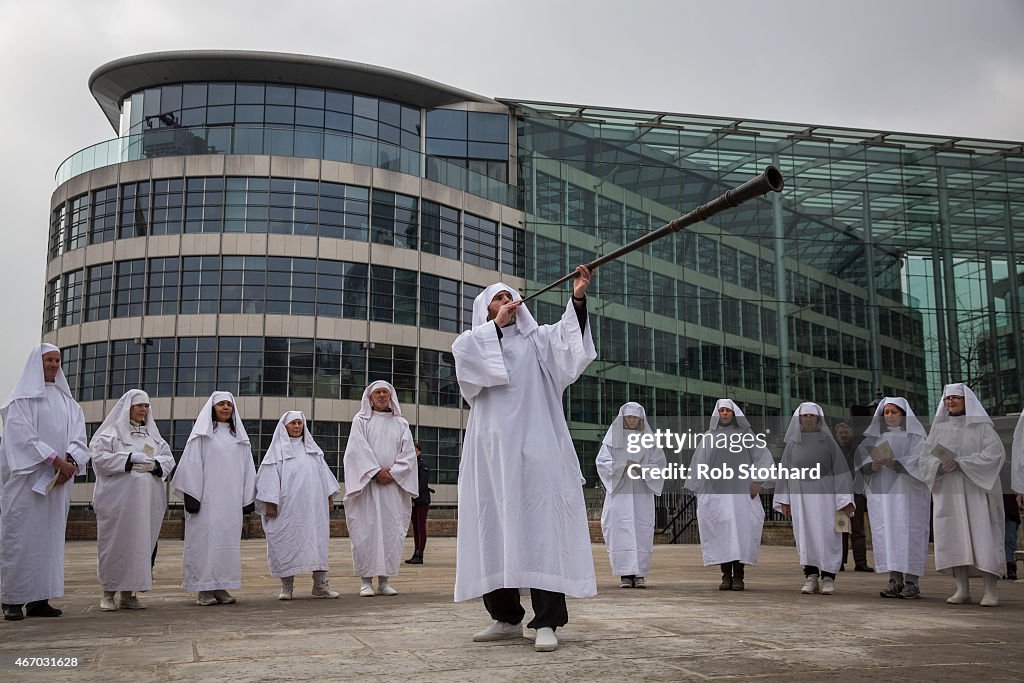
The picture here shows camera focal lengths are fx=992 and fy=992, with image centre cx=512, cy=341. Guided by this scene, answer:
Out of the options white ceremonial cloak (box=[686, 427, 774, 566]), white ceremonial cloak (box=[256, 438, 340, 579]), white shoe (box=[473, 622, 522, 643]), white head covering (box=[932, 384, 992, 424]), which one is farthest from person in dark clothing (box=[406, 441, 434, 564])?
white shoe (box=[473, 622, 522, 643])

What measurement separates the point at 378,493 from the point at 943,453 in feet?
19.5

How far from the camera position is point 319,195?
38.6m

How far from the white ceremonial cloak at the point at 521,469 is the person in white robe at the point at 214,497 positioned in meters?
4.31

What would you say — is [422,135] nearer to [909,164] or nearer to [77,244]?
[77,244]

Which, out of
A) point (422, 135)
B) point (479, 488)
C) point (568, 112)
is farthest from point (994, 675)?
point (422, 135)

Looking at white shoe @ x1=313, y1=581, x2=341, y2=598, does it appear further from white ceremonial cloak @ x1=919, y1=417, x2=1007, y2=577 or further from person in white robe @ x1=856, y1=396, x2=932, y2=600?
white ceremonial cloak @ x1=919, y1=417, x2=1007, y2=577

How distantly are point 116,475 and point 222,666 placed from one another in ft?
16.5

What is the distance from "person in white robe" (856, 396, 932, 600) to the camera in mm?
10188

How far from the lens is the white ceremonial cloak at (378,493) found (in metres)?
10.8

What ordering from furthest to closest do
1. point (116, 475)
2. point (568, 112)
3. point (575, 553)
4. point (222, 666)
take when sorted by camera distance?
point (568, 112) < point (116, 475) < point (575, 553) < point (222, 666)

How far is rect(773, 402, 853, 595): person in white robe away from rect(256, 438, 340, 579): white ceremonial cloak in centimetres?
529

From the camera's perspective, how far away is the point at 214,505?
10.1m

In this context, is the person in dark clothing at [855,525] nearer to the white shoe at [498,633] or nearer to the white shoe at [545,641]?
the white shoe at [498,633]

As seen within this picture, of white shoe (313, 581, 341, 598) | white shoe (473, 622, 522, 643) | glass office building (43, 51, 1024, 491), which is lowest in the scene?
white shoe (313, 581, 341, 598)
